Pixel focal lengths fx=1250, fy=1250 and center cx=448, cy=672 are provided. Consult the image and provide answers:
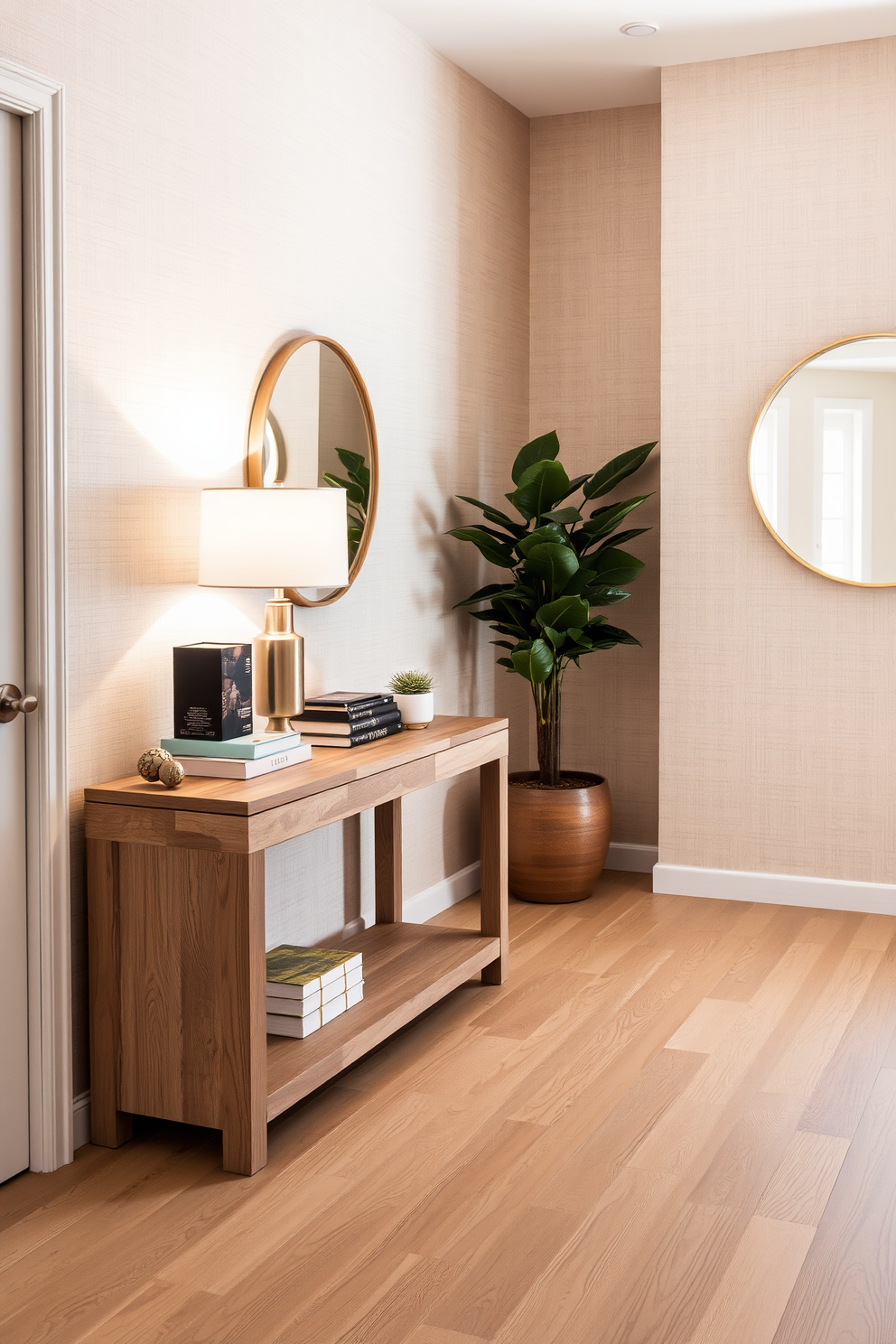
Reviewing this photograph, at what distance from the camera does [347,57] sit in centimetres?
341

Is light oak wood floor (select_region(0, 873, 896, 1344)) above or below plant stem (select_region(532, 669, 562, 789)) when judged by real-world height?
below

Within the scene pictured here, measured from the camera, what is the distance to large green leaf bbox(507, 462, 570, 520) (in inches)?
158

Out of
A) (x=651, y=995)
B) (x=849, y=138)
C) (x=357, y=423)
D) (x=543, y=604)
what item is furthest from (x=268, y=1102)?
(x=849, y=138)

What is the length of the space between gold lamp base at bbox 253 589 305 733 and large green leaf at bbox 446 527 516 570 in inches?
52.7

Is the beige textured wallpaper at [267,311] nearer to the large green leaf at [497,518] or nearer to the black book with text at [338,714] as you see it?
the large green leaf at [497,518]

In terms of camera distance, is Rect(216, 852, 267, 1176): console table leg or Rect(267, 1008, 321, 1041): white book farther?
Rect(267, 1008, 321, 1041): white book

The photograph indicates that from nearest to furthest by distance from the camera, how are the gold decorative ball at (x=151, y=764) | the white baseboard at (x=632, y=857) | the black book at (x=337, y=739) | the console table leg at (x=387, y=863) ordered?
the gold decorative ball at (x=151, y=764) < the black book at (x=337, y=739) < the console table leg at (x=387, y=863) < the white baseboard at (x=632, y=857)

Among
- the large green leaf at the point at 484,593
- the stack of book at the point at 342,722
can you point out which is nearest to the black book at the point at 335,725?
the stack of book at the point at 342,722

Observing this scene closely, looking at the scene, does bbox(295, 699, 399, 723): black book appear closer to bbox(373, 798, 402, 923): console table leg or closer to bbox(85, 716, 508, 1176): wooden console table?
bbox(85, 716, 508, 1176): wooden console table

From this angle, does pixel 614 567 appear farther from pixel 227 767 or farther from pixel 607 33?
pixel 227 767

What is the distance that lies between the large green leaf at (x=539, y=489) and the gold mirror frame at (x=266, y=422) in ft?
2.16

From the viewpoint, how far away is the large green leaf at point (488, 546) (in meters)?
4.03

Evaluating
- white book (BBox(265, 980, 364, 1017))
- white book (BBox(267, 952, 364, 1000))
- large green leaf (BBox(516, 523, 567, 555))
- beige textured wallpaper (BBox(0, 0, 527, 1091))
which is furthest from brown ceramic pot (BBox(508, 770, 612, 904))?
white book (BBox(265, 980, 364, 1017))

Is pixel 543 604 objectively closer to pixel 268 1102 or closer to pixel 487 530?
pixel 487 530
